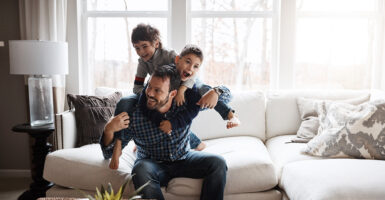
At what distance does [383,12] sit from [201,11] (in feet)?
5.48

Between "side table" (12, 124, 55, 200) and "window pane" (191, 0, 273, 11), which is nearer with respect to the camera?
"side table" (12, 124, 55, 200)

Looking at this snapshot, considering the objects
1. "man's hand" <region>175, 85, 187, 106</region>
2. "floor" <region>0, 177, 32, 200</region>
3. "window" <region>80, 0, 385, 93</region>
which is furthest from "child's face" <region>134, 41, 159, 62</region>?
"floor" <region>0, 177, 32, 200</region>

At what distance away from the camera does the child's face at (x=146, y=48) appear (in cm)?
186

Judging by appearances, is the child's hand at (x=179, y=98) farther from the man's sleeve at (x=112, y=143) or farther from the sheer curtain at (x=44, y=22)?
the sheer curtain at (x=44, y=22)

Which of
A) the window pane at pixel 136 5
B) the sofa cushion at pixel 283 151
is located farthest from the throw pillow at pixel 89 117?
the sofa cushion at pixel 283 151

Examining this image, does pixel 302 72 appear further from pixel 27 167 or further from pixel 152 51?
pixel 27 167

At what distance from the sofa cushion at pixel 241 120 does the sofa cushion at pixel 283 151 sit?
0.17 meters

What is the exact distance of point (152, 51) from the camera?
1892mm

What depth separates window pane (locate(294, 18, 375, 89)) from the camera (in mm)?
3287

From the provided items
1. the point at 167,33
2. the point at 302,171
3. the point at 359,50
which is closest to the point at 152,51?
the point at 302,171

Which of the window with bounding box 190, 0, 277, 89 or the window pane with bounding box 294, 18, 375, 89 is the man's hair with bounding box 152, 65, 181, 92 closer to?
the window with bounding box 190, 0, 277, 89

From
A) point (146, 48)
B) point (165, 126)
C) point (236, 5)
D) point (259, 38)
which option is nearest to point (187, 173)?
point (165, 126)

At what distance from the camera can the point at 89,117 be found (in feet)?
8.54

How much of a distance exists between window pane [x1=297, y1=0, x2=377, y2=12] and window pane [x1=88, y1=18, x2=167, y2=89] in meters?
1.36
